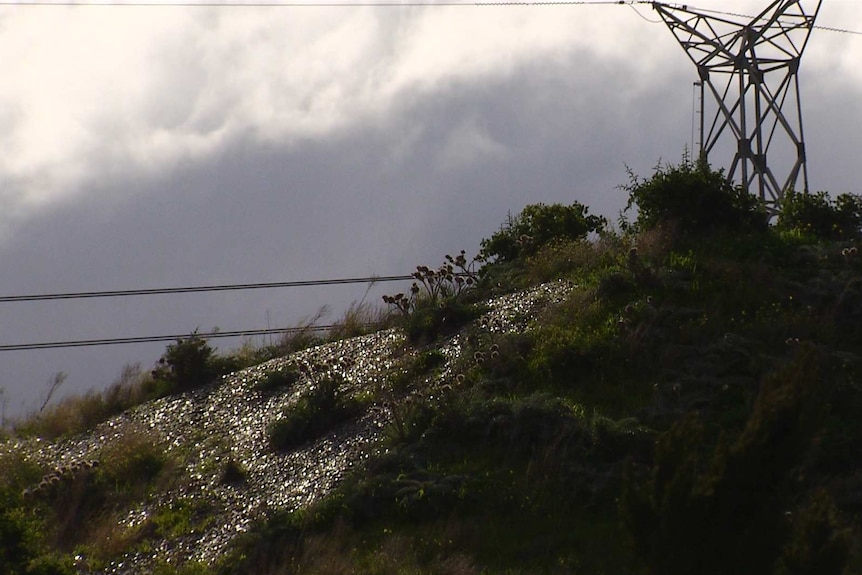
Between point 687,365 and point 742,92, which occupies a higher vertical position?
point 742,92

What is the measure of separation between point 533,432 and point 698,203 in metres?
7.54

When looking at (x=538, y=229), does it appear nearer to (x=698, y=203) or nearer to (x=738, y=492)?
(x=698, y=203)

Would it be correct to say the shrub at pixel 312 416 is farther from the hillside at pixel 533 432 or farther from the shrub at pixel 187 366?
the shrub at pixel 187 366

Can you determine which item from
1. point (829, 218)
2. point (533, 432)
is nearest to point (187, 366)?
point (533, 432)

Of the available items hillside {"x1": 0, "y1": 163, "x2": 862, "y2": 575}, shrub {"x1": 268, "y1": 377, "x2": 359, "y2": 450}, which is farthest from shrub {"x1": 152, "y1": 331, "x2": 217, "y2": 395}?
shrub {"x1": 268, "y1": 377, "x2": 359, "y2": 450}

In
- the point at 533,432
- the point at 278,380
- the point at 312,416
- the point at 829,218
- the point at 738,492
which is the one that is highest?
the point at 829,218

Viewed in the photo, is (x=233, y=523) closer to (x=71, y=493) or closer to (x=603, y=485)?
(x=71, y=493)

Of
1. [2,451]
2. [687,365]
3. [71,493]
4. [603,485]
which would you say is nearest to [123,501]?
[71,493]

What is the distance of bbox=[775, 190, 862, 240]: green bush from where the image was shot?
22.0 m

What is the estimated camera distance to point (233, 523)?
1608 centimetres

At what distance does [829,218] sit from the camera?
22234 mm

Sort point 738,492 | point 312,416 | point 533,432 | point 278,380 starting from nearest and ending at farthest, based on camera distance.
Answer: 1. point 738,492
2. point 533,432
3. point 312,416
4. point 278,380

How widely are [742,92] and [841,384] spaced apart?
35.7 feet

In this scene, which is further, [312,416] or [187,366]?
[187,366]
